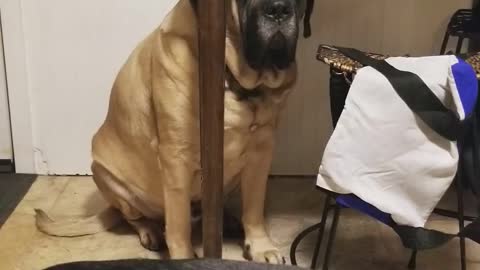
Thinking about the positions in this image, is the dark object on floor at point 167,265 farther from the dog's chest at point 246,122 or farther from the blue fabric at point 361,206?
the dog's chest at point 246,122

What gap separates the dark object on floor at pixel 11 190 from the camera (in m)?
2.11

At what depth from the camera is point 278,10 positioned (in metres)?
1.45

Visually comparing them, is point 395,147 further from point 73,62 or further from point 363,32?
point 73,62

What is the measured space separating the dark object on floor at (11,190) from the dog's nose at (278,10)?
1078 mm

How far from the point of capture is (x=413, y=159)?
1444 mm

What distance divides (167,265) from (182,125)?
430 mm

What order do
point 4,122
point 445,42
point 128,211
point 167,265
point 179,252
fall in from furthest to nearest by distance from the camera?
1. point 4,122
2. point 445,42
3. point 128,211
4. point 179,252
5. point 167,265

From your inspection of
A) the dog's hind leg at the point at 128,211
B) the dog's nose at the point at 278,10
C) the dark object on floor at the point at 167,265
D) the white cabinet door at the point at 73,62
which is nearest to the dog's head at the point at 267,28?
the dog's nose at the point at 278,10

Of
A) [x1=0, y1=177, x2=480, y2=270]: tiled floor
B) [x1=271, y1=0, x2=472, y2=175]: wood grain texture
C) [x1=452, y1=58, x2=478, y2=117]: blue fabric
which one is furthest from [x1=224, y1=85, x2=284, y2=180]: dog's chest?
[x1=271, y1=0, x2=472, y2=175]: wood grain texture

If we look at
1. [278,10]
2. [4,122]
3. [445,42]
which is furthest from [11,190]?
[445,42]

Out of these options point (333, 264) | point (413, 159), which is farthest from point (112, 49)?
point (413, 159)

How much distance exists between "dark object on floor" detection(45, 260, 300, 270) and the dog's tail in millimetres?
702

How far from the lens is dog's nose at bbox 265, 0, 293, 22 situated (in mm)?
1440

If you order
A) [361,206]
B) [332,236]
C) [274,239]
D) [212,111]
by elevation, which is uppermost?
[212,111]
